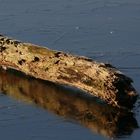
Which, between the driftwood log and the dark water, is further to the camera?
the driftwood log

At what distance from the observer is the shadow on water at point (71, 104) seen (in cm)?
640

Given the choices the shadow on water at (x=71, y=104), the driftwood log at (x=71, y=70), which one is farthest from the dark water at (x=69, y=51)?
the driftwood log at (x=71, y=70)

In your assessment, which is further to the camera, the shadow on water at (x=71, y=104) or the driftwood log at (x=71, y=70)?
the driftwood log at (x=71, y=70)

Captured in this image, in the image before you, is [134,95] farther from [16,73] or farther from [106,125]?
[16,73]

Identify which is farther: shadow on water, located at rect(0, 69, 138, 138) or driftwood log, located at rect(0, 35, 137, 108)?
driftwood log, located at rect(0, 35, 137, 108)

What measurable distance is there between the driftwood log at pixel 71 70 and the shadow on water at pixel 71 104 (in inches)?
5.1

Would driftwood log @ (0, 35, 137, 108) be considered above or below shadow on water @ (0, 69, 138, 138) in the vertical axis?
above

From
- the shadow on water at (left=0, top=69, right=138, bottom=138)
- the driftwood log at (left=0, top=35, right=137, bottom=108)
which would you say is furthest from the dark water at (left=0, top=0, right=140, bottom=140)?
the driftwood log at (left=0, top=35, right=137, bottom=108)

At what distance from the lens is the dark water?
20.9 ft

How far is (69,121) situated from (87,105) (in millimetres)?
503

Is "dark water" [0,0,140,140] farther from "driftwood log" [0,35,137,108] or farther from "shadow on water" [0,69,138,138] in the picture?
"driftwood log" [0,35,137,108]

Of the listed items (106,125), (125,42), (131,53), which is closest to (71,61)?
(106,125)

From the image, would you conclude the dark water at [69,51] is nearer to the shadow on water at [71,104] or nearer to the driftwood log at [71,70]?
the shadow on water at [71,104]

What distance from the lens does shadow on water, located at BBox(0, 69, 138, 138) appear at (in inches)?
252
